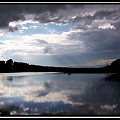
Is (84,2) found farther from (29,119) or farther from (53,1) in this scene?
(29,119)

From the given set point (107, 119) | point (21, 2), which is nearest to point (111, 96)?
point (107, 119)

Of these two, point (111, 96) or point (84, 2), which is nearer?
point (84, 2)

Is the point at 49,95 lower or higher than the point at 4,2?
lower

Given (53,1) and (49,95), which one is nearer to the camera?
(53,1)

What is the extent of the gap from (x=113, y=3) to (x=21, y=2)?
1.27 m

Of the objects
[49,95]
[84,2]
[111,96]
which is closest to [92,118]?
[84,2]

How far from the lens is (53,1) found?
3799mm

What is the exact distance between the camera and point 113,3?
375 cm

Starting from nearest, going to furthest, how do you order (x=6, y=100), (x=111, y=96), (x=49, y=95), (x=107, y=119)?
(x=107, y=119), (x=6, y=100), (x=111, y=96), (x=49, y=95)

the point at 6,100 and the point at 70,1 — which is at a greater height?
the point at 70,1

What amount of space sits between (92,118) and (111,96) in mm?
4259

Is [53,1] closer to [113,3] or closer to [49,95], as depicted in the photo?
[113,3]

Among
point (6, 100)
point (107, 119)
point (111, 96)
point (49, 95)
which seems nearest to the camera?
point (107, 119)

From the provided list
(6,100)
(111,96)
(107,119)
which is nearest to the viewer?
(107,119)
